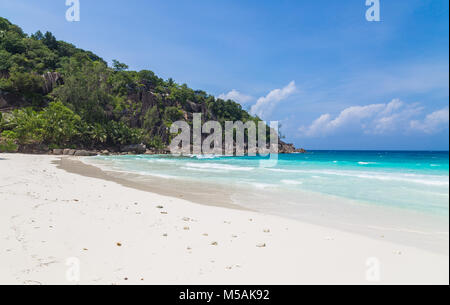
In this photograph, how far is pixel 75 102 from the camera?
57.4m

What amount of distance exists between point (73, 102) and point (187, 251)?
6742cm

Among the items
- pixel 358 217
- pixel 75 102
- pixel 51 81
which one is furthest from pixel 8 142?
pixel 358 217

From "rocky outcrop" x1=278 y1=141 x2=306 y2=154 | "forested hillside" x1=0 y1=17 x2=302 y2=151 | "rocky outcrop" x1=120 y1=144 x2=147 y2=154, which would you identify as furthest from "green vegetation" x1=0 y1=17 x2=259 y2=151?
"rocky outcrop" x1=278 y1=141 x2=306 y2=154

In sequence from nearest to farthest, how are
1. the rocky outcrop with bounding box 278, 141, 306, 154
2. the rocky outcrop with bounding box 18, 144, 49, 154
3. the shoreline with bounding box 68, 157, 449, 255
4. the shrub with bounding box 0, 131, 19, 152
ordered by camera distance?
the shoreline with bounding box 68, 157, 449, 255 < the shrub with bounding box 0, 131, 19, 152 < the rocky outcrop with bounding box 18, 144, 49, 154 < the rocky outcrop with bounding box 278, 141, 306, 154

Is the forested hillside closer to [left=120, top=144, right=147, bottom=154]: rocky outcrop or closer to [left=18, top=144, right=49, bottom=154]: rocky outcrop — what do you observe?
[left=18, top=144, right=49, bottom=154]: rocky outcrop

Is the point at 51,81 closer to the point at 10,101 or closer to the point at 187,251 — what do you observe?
the point at 10,101

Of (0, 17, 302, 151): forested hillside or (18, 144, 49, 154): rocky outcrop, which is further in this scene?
(0, 17, 302, 151): forested hillside

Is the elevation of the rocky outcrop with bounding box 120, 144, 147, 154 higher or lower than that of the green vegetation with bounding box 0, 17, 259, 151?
lower

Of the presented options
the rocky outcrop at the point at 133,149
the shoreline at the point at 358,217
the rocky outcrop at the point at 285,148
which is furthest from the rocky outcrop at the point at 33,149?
the rocky outcrop at the point at 285,148

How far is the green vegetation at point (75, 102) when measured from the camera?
4191cm

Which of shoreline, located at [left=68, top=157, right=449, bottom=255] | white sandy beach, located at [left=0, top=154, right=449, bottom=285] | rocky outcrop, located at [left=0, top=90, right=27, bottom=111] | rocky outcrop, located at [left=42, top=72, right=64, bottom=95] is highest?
rocky outcrop, located at [left=42, top=72, right=64, bottom=95]

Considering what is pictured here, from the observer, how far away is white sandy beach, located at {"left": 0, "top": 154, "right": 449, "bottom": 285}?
2752mm

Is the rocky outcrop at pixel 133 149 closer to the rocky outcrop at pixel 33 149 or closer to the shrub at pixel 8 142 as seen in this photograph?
the rocky outcrop at pixel 33 149
